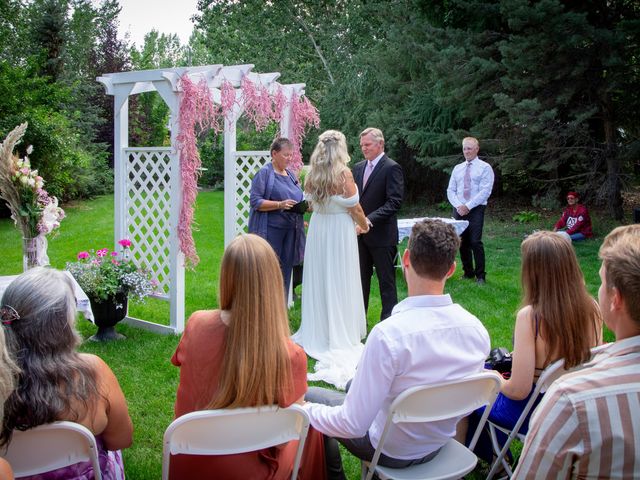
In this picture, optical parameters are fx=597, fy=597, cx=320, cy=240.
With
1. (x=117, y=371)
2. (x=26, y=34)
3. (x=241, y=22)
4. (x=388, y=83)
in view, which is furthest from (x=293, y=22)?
(x=117, y=371)

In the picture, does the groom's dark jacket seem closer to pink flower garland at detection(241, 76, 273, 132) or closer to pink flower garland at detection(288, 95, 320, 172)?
pink flower garland at detection(288, 95, 320, 172)

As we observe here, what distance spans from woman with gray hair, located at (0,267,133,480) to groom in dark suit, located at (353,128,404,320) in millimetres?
3610

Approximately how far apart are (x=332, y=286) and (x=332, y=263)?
0.65 feet

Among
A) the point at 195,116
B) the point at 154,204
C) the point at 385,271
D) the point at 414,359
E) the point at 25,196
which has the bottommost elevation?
the point at 385,271

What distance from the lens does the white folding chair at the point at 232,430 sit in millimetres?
1929

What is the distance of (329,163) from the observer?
191 inches

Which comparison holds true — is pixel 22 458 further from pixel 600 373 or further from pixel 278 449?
pixel 600 373

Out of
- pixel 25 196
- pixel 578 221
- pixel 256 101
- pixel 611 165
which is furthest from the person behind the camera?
pixel 611 165

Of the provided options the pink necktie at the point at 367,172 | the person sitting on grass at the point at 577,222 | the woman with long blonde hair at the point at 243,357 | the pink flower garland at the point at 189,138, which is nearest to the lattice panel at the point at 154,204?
the pink flower garland at the point at 189,138

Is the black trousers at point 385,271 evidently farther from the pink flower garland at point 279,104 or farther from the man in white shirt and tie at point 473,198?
the man in white shirt and tie at point 473,198

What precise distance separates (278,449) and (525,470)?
1.18 meters

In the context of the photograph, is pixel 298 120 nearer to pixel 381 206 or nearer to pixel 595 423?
pixel 381 206

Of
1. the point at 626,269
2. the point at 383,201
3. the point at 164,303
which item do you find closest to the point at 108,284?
the point at 164,303

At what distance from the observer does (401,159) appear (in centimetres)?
1551
